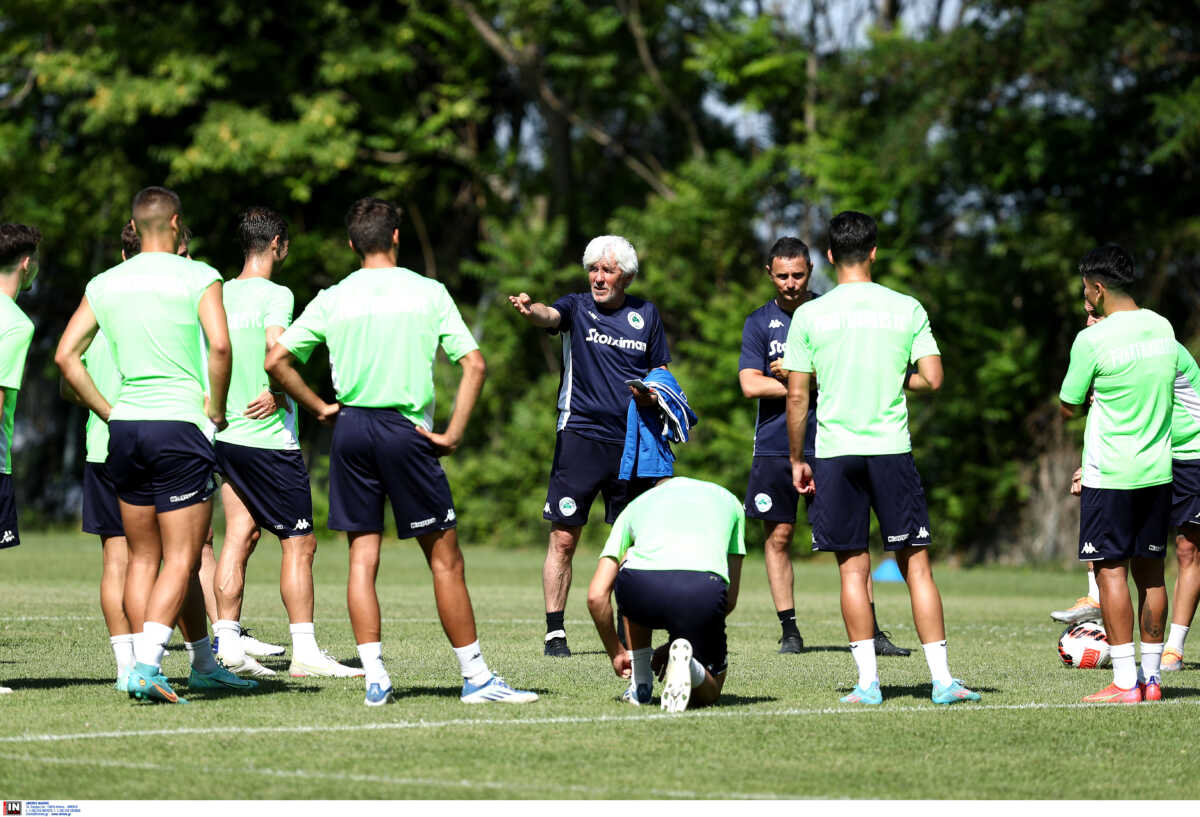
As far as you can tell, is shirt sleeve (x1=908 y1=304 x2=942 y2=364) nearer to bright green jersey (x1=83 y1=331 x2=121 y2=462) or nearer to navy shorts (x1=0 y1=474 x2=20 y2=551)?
bright green jersey (x1=83 y1=331 x2=121 y2=462)

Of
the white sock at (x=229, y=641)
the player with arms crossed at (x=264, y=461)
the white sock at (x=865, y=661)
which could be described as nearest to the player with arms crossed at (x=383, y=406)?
the player with arms crossed at (x=264, y=461)

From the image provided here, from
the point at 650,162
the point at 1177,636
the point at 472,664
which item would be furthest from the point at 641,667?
the point at 650,162

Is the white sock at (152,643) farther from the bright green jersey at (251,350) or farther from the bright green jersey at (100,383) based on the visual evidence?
the bright green jersey at (251,350)

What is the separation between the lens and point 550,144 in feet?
92.8

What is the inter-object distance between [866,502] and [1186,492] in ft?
8.87

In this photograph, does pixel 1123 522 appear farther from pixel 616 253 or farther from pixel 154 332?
pixel 154 332

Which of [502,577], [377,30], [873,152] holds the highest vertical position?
[377,30]

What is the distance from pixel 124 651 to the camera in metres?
7.73

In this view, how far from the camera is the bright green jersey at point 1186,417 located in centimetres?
880

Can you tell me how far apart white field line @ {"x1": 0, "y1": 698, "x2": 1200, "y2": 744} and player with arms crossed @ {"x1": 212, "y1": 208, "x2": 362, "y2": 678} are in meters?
1.82

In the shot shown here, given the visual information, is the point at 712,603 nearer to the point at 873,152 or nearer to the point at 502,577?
the point at 502,577

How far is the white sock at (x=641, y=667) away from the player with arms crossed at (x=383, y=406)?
749 millimetres
